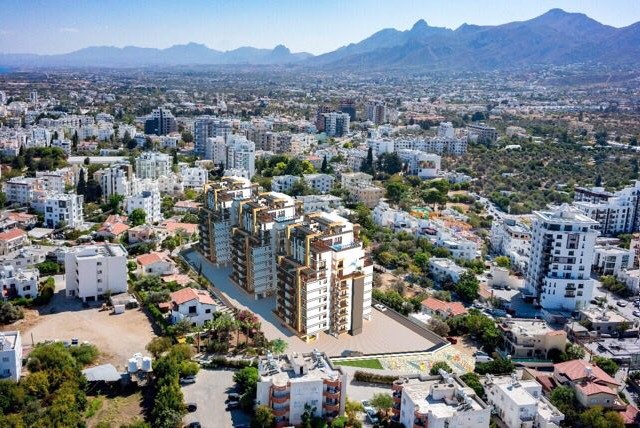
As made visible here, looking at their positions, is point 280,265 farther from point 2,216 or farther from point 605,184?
point 605,184

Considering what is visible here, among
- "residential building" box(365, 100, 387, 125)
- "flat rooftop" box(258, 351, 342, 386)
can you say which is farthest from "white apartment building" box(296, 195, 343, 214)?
"residential building" box(365, 100, 387, 125)

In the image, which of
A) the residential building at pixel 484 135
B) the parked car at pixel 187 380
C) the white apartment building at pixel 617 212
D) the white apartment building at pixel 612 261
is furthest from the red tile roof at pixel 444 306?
the residential building at pixel 484 135

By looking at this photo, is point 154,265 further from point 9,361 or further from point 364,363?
point 364,363

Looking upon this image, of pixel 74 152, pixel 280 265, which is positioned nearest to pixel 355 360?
pixel 280 265

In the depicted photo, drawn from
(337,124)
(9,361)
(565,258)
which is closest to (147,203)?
(9,361)

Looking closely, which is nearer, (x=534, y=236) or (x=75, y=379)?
(x=75, y=379)
